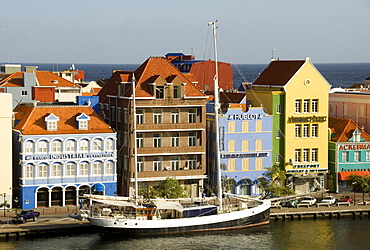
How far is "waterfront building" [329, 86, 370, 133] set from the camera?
112250 mm

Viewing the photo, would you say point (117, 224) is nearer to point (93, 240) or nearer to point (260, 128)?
point (93, 240)

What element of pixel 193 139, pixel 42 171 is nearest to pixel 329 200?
pixel 193 139

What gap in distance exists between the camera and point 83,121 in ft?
308

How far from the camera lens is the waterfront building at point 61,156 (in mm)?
91312

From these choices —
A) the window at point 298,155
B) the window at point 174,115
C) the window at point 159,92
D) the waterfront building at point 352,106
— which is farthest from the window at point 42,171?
the waterfront building at point 352,106

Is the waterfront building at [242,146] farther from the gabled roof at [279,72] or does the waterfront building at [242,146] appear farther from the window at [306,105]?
the gabled roof at [279,72]

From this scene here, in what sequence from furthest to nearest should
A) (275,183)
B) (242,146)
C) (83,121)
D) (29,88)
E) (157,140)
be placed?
(29,88), (275,183), (242,146), (157,140), (83,121)

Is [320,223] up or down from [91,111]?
down

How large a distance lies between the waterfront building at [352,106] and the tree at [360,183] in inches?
444

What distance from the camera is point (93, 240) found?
83188 mm

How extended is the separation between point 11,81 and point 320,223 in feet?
152

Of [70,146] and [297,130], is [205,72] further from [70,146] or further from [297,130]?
[70,146]

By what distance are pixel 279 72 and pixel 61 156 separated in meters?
30.3

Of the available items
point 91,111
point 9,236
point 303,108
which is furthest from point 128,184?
point 303,108
